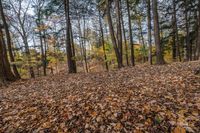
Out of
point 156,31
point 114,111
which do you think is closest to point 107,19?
point 156,31

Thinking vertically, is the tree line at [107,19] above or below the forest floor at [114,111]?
above

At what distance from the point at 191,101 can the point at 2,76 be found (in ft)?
26.2

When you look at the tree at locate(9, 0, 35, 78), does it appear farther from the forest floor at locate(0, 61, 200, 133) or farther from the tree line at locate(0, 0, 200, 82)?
the forest floor at locate(0, 61, 200, 133)

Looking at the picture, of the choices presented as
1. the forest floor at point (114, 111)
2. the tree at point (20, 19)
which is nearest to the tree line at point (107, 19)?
the tree at point (20, 19)

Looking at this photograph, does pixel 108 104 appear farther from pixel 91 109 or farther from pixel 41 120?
pixel 41 120

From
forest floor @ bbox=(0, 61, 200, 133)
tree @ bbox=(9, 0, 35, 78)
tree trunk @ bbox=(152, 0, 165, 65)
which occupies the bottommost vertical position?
forest floor @ bbox=(0, 61, 200, 133)

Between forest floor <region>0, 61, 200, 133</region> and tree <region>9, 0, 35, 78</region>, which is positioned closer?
forest floor <region>0, 61, 200, 133</region>

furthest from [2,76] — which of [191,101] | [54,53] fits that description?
[54,53]

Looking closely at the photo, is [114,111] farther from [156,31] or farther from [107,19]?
[107,19]

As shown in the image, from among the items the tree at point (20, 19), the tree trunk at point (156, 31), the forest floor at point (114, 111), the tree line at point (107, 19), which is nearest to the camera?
the forest floor at point (114, 111)

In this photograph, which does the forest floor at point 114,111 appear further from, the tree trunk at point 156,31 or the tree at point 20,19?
the tree at point 20,19

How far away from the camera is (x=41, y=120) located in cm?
355

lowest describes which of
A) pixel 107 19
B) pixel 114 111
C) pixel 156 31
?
pixel 114 111

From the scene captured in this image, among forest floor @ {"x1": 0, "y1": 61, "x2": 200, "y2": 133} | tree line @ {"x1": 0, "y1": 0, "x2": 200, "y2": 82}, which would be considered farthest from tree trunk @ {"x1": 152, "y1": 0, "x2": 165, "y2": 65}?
forest floor @ {"x1": 0, "y1": 61, "x2": 200, "y2": 133}
